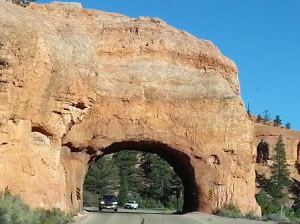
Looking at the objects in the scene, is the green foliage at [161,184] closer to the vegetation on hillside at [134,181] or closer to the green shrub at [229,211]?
the vegetation on hillside at [134,181]

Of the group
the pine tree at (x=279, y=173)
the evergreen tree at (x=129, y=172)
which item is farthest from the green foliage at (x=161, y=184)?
the pine tree at (x=279, y=173)

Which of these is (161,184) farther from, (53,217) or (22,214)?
(22,214)

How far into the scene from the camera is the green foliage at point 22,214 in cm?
2130

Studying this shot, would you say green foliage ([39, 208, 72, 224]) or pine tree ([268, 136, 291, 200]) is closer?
green foliage ([39, 208, 72, 224])

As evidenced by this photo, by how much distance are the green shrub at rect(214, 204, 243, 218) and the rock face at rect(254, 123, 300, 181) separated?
57.8m

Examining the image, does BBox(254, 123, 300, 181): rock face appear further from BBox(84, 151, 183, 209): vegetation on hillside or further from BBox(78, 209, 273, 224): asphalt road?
BBox(78, 209, 273, 224): asphalt road

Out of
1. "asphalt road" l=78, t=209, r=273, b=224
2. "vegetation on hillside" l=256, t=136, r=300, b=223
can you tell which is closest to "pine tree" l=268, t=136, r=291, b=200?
"vegetation on hillside" l=256, t=136, r=300, b=223

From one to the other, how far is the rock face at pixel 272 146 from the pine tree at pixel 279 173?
3124mm

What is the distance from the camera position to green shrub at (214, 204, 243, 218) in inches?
1610

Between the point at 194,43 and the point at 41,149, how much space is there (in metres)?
19.3

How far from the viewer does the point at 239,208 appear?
44.3m

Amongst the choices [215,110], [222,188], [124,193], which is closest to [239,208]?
[222,188]

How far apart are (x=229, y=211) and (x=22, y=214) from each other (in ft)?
71.5

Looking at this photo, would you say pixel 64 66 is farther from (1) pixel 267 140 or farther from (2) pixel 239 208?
(1) pixel 267 140
